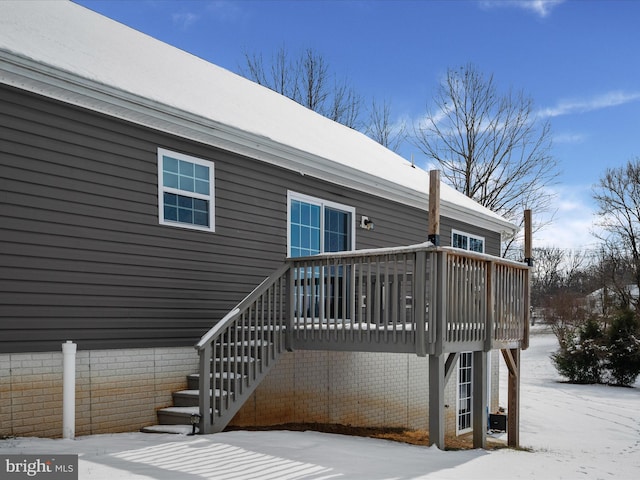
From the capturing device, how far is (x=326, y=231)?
1087 cm

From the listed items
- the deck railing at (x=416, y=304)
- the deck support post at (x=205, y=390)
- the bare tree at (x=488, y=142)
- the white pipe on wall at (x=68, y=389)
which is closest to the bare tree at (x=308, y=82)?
the bare tree at (x=488, y=142)

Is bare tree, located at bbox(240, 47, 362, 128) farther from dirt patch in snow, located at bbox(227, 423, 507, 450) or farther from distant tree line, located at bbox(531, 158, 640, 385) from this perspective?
dirt patch in snow, located at bbox(227, 423, 507, 450)

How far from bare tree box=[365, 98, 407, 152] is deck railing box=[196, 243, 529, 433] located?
23.0 m

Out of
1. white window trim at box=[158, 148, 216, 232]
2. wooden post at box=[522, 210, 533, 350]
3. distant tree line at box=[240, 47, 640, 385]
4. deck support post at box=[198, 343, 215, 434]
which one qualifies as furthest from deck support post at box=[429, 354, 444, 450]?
distant tree line at box=[240, 47, 640, 385]

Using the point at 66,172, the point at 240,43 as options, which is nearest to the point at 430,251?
the point at 66,172

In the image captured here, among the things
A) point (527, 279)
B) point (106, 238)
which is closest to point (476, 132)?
point (527, 279)

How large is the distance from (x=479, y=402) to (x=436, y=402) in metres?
1.26

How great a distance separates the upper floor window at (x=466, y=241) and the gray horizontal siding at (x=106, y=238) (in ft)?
20.0

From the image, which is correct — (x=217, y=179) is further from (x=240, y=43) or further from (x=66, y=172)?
(x=240, y=43)

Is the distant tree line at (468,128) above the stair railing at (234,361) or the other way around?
above

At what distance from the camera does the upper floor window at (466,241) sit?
1461 cm

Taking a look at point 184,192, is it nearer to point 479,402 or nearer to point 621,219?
point 479,402

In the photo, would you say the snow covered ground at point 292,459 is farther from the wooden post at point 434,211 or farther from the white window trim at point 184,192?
the white window trim at point 184,192

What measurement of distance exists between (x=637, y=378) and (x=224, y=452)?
22806mm
